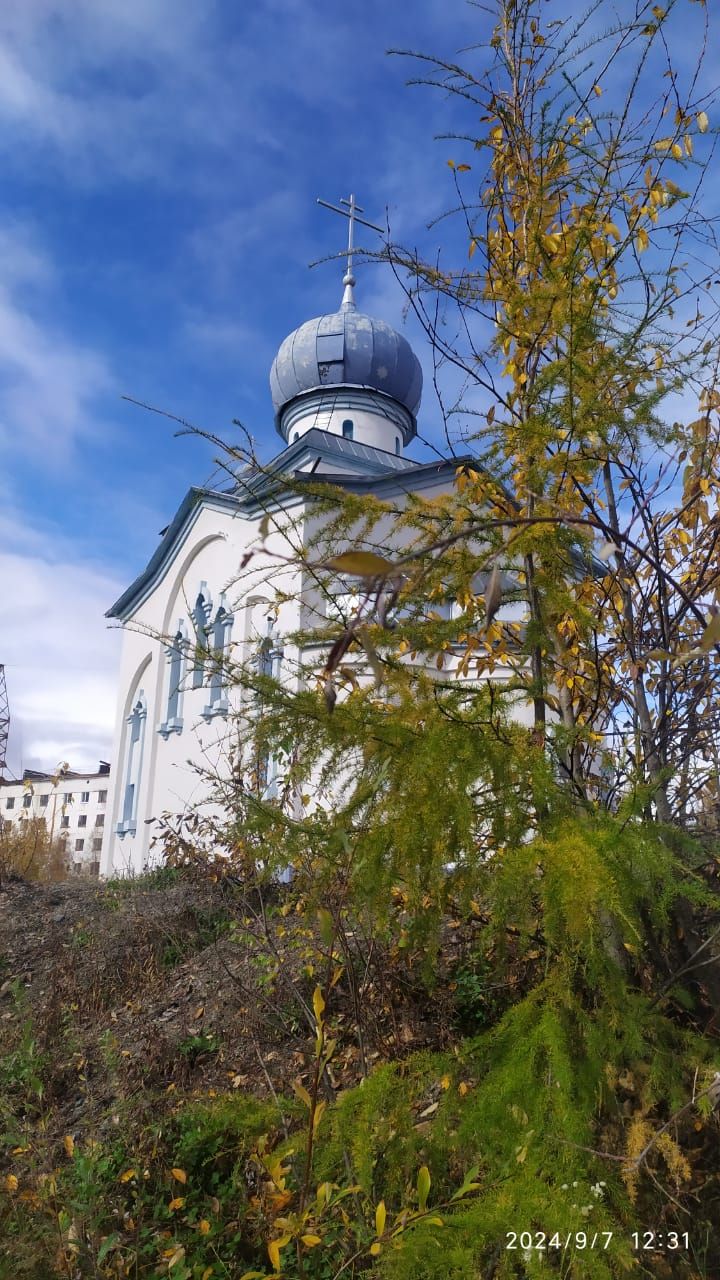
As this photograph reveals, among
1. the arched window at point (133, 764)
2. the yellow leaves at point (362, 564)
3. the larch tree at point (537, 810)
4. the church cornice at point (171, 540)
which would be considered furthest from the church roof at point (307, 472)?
the yellow leaves at point (362, 564)

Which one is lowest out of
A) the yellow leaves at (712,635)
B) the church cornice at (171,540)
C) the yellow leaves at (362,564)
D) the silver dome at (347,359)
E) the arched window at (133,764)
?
the yellow leaves at (712,635)

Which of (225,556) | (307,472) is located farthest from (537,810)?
(225,556)

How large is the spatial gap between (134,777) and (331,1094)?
1269cm

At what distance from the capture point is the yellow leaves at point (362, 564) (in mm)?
975

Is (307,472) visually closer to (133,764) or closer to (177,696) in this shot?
(177,696)

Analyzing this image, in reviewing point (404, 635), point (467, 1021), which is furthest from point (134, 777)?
point (404, 635)

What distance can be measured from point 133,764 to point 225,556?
4.28 metres

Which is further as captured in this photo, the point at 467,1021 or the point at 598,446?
the point at 467,1021

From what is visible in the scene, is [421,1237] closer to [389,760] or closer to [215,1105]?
[389,760]

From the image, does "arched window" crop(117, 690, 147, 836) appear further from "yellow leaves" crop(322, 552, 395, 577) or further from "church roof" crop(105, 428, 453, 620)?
"yellow leaves" crop(322, 552, 395, 577)

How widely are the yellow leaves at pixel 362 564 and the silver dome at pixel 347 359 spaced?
15.8 meters

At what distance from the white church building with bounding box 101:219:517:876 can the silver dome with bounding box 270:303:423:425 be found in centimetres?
2

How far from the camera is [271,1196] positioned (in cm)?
271

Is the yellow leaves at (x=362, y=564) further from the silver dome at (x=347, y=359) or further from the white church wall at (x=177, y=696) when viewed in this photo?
the silver dome at (x=347, y=359)
